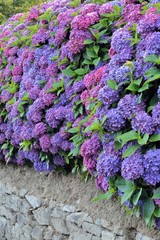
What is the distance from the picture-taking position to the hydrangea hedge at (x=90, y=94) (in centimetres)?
249

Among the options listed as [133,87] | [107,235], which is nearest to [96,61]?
[133,87]

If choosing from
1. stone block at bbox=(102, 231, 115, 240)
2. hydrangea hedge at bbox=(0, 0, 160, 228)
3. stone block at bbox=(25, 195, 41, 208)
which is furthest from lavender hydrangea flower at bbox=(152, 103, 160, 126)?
stone block at bbox=(25, 195, 41, 208)

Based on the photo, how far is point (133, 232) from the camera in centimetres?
294

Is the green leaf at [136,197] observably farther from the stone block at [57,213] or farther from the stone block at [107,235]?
the stone block at [57,213]

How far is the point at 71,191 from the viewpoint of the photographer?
3707 millimetres

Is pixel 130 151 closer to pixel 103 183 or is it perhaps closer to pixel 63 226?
pixel 103 183

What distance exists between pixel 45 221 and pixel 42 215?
7cm

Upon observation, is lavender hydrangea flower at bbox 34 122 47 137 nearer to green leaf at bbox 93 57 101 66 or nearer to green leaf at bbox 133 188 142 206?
green leaf at bbox 93 57 101 66

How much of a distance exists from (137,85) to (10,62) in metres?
2.61

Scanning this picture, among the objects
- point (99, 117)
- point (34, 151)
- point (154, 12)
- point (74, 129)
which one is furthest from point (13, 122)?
point (154, 12)

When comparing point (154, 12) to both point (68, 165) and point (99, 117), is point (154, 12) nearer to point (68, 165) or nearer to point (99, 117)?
point (99, 117)

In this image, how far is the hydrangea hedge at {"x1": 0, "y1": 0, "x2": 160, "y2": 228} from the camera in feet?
8.18

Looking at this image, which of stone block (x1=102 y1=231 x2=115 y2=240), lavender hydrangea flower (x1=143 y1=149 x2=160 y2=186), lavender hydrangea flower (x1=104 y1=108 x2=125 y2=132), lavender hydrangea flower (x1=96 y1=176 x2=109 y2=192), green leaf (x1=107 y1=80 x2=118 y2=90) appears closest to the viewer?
lavender hydrangea flower (x1=143 y1=149 x2=160 y2=186)

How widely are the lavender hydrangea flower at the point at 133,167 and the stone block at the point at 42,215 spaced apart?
1.63m
